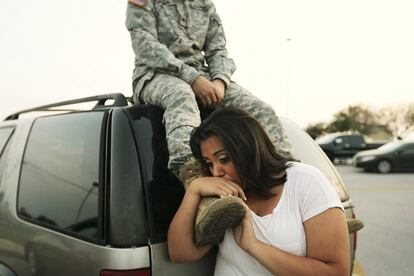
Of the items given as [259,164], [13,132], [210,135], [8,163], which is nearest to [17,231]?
[8,163]

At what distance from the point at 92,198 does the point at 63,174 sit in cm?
30

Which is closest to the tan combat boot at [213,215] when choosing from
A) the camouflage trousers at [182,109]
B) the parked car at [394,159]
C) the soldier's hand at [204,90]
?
the camouflage trousers at [182,109]

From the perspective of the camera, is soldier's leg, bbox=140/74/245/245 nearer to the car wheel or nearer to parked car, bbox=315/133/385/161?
the car wheel

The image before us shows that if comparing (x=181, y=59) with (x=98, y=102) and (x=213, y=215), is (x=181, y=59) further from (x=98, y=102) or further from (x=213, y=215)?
(x=213, y=215)

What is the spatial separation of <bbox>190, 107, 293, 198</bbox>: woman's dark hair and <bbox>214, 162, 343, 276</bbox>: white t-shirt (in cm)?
7

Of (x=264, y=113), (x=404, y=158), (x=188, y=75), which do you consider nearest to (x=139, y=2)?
(x=188, y=75)

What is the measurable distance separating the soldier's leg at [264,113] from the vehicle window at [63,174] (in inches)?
29.7

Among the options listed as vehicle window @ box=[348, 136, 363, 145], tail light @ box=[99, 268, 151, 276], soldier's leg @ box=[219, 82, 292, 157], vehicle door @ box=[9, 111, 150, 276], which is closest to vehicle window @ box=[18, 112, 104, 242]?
vehicle door @ box=[9, 111, 150, 276]

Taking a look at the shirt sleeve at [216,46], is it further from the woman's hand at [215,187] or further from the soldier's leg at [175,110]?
the woman's hand at [215,187]

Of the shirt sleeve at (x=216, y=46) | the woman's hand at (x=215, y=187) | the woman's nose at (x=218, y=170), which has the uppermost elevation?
the shirt sleeve at (x=216, y=46)

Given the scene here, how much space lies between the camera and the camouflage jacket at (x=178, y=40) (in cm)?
210

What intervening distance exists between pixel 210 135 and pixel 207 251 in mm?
452

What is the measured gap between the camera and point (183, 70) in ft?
6.84

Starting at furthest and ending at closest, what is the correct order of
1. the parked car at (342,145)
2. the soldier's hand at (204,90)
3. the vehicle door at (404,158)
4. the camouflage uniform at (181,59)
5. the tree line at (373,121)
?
the tree line at (373,121), the parked car at (342,145), the vehicle door at (404,158), the soldier's hand at (204,90), the camouflage uniform at (181,59)
